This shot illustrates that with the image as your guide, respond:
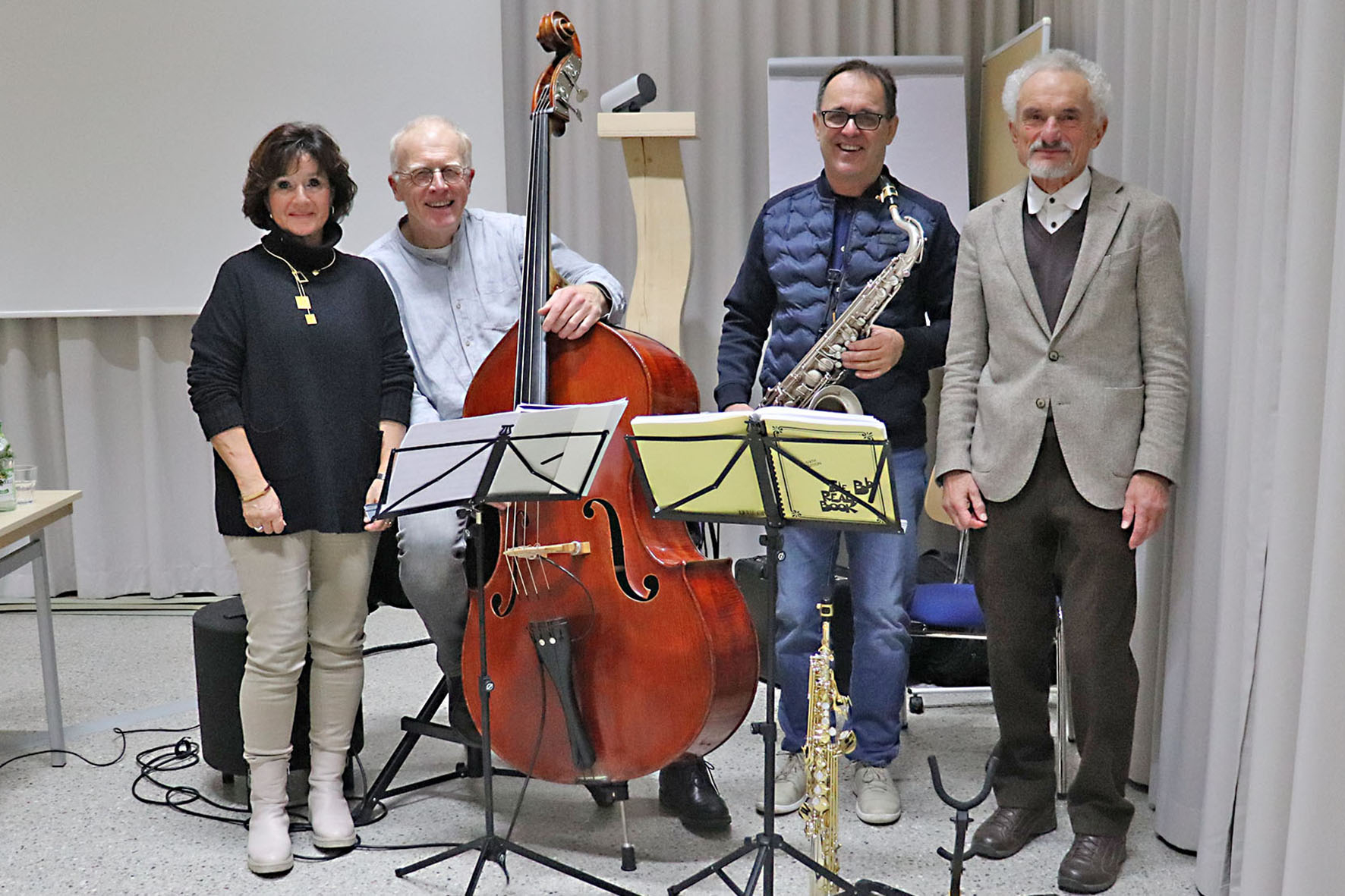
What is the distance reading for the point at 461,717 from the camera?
2865 millimetres

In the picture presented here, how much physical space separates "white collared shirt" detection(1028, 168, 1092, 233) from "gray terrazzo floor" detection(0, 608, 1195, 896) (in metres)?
1.37

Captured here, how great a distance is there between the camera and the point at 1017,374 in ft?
8.13

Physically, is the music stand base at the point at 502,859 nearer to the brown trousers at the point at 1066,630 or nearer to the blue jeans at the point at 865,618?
the blue jeans at the point at 865,618

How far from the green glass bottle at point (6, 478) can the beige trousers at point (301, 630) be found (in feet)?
2.90

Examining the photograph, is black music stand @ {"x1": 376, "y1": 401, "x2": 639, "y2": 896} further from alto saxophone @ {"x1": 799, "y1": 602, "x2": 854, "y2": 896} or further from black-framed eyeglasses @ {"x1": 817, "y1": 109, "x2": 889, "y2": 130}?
black-framed eyeglasses @ {"x1": 817, "y1": 109, "x2": 889, "y2": 130}

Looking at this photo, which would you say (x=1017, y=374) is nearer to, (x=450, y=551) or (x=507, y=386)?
(x=507, y=386)

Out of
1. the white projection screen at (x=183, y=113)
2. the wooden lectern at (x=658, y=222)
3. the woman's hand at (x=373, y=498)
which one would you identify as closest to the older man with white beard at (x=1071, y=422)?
the woman's hand at (x=373, y=498)

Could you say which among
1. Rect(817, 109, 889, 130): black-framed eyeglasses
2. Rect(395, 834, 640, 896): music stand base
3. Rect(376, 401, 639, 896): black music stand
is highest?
Rect(817, 109, 889, 130): black-framed eyeglasses

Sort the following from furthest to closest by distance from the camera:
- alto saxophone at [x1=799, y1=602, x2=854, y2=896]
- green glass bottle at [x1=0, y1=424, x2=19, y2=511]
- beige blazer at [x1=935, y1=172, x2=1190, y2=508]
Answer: green glass bottle at [x1=0, y1=424, x2=19, y2=511] → beige blazer at [x1=935, y1=172, x2=1190, y2=508] → alto saxophone at [x1=799, y1=602, x2=854, y2=896]

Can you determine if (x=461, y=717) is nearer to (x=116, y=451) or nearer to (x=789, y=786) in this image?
(x=789, y=786)

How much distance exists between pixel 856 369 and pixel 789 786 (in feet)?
3.32

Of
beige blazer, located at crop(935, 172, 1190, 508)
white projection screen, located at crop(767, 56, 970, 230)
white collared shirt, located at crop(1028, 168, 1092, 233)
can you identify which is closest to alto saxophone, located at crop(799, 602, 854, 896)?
beige blazer, located at crop(935, 172, 1190, 508)

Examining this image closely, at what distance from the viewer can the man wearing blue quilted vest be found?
2.76 m

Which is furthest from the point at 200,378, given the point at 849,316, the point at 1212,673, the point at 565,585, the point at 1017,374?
the point at 1212,673
